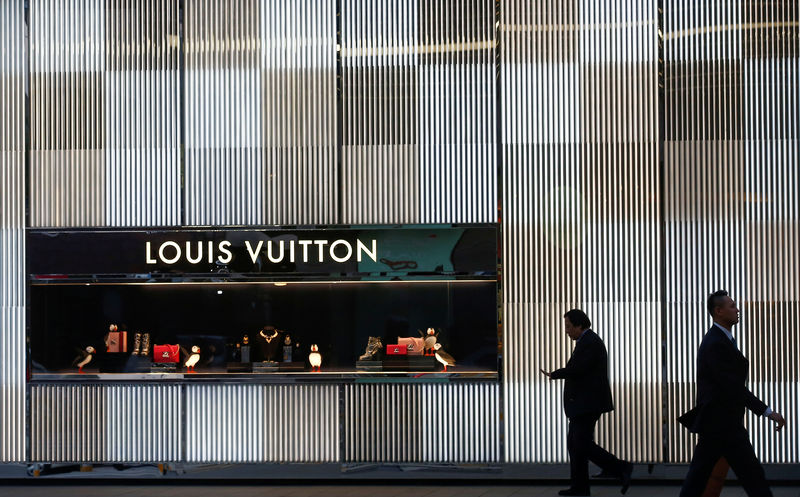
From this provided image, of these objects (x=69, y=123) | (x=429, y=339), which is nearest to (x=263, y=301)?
(x=429, y=339)

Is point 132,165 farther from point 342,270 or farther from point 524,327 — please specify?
point 524,327

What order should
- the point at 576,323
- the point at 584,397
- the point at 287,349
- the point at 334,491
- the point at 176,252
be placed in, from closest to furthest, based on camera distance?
the point at 584,397, the point at 576,323, the point at 334,491, the point at 176,252, the point at 287,349

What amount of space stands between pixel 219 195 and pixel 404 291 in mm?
2306

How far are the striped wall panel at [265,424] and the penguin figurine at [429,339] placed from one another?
1091 millimetres

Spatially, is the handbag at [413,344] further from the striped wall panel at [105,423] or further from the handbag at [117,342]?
the handbag at [117,342]

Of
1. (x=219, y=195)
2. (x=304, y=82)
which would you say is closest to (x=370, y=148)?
(x=304, y=82)

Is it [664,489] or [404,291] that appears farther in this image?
[404,291]

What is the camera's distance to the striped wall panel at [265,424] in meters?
10.1

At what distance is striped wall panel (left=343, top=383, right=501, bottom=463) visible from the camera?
9961 mm

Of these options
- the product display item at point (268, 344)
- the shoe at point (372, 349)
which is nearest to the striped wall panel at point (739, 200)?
the shoe at point (372, 349)

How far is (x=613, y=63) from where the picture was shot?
10.0 metres

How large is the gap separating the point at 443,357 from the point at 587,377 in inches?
77.5

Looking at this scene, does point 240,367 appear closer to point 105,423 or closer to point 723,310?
point 105,423

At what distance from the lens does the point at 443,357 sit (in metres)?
10.2
